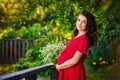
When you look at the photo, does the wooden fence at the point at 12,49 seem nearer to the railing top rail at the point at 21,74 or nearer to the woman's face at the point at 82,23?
the railing top rail at the point at 21,74

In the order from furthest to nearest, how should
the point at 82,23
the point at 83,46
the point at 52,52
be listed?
the point at 52,52 < the point at 82,23 < the point at 83,46

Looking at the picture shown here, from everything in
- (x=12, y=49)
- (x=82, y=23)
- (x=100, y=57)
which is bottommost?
(x=12, y=49)

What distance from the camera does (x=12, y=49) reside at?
15.2m

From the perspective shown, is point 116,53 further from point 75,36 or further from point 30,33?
point 30,33

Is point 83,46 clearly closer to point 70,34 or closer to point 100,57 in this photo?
point 100,57

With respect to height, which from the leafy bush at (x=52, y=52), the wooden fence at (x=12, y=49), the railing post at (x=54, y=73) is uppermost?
the leafy bush at (x=52, y=52)

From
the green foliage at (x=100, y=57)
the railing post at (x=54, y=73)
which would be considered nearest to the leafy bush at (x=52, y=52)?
the railing post at (x=54, y=73)

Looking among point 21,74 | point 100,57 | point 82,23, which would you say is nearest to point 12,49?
point 100,57

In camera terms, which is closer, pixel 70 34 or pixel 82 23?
pixel 82 23

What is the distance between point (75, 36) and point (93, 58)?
394 cm

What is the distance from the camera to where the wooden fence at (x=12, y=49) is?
14891mm

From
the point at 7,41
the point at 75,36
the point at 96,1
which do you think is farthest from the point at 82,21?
the point at 7,41

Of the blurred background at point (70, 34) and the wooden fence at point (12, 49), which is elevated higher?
the blurred background at point (70, 34)

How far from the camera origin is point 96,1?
2.02 meters
